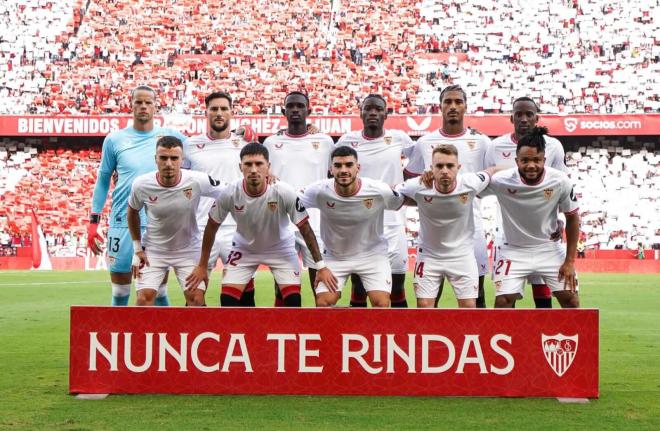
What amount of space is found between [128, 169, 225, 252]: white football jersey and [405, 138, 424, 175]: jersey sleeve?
1.92 metres

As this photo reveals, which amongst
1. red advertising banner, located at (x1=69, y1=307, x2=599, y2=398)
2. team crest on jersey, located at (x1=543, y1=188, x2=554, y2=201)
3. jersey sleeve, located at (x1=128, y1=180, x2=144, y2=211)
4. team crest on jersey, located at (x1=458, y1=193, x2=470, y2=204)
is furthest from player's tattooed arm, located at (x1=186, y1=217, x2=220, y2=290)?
team crest on jersey, located at (x1=543, y1=188, x2=554, y2=201)

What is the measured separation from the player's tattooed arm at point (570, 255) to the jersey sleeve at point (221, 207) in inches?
104

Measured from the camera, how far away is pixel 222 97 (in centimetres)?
785

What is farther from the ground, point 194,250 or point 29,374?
point 194,250

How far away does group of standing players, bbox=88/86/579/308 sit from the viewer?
6875mm

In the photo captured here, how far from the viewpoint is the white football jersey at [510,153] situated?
308 inches

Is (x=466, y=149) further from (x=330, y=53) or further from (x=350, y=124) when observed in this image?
(x=330, y=53)

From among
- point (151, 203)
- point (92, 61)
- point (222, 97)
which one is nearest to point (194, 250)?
point (151, 203)

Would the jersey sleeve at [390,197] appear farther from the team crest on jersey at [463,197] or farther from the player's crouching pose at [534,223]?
the player's crouching pose at [534,223]

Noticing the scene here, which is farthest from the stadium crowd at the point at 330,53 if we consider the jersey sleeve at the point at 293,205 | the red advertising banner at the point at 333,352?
the red advertising banner at the point at 333,352

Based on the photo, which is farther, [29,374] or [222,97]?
[222,97]

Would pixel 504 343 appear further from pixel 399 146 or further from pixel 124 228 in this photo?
pixel 124 228

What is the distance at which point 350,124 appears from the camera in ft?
98.2

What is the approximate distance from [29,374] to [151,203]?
1.61 m
